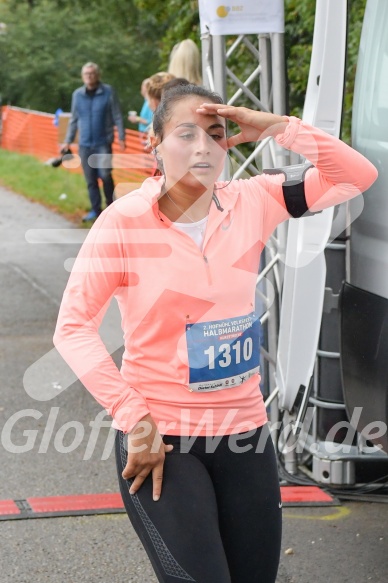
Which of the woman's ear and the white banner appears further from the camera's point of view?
the white banner

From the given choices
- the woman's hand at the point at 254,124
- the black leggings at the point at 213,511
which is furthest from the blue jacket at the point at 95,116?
the black leggings at the point at 213,511

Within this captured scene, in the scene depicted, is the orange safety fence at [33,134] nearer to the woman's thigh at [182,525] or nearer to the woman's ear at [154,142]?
the woman's ear at [154,142]

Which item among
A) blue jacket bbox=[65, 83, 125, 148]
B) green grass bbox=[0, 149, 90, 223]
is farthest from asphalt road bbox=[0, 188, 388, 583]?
green grass bbox=[0, 149, 90, 223]

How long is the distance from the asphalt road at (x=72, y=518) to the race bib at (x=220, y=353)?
1535 millimetres

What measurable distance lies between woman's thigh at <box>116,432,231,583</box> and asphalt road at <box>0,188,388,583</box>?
5.15 ft

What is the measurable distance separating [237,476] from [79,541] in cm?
193

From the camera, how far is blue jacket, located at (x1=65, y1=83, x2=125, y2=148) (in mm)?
13797

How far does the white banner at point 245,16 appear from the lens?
4.89 metres

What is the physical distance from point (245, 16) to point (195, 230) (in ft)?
7.49

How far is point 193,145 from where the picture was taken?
2.85m

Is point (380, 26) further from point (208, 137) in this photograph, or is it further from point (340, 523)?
point (340, 523)

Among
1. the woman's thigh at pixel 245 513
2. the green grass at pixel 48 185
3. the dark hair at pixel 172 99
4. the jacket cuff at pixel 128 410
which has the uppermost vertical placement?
the dark hair at pixel 172 99

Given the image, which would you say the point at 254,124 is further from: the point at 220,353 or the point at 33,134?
the point at 33,134

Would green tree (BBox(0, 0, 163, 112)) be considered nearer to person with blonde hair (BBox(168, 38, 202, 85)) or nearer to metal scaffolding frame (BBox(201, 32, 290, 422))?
person with blonde hair (BBox(168, 38, 202, 85))
